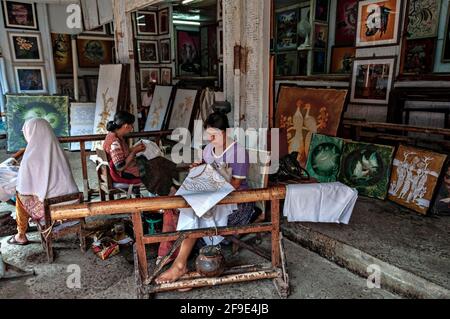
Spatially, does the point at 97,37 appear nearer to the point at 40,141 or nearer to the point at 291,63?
the point at 291,63

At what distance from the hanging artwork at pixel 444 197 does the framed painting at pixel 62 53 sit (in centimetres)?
906

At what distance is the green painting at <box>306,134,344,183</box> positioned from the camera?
14.7 ft

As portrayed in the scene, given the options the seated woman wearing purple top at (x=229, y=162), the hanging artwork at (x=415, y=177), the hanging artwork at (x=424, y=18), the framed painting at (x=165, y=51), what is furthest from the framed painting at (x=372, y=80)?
the framed painting at (x=165, y=51)

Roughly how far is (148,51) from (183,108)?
3.82m

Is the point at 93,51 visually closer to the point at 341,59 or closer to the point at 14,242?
the point at 341,59

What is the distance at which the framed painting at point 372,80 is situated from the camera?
4.88 metres

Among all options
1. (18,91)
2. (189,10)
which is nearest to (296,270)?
(18,91)

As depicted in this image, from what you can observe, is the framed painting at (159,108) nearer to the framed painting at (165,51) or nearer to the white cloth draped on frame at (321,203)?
the framed painting at (165,51)

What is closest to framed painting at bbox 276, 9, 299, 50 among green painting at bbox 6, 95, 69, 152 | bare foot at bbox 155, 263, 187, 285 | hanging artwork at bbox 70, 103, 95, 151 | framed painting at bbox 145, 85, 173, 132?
framed painting at bbox 145, 85, 173, 132

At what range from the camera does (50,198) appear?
127 inches

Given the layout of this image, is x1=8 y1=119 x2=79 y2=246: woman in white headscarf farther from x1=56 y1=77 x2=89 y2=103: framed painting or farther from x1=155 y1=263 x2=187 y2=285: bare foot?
x1=56 y1=77 x2=89 y2=103: framed painting

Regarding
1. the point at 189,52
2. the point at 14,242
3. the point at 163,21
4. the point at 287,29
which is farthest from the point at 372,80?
the point at 189,52

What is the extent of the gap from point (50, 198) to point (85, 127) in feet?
16.8

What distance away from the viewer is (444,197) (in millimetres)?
3527
